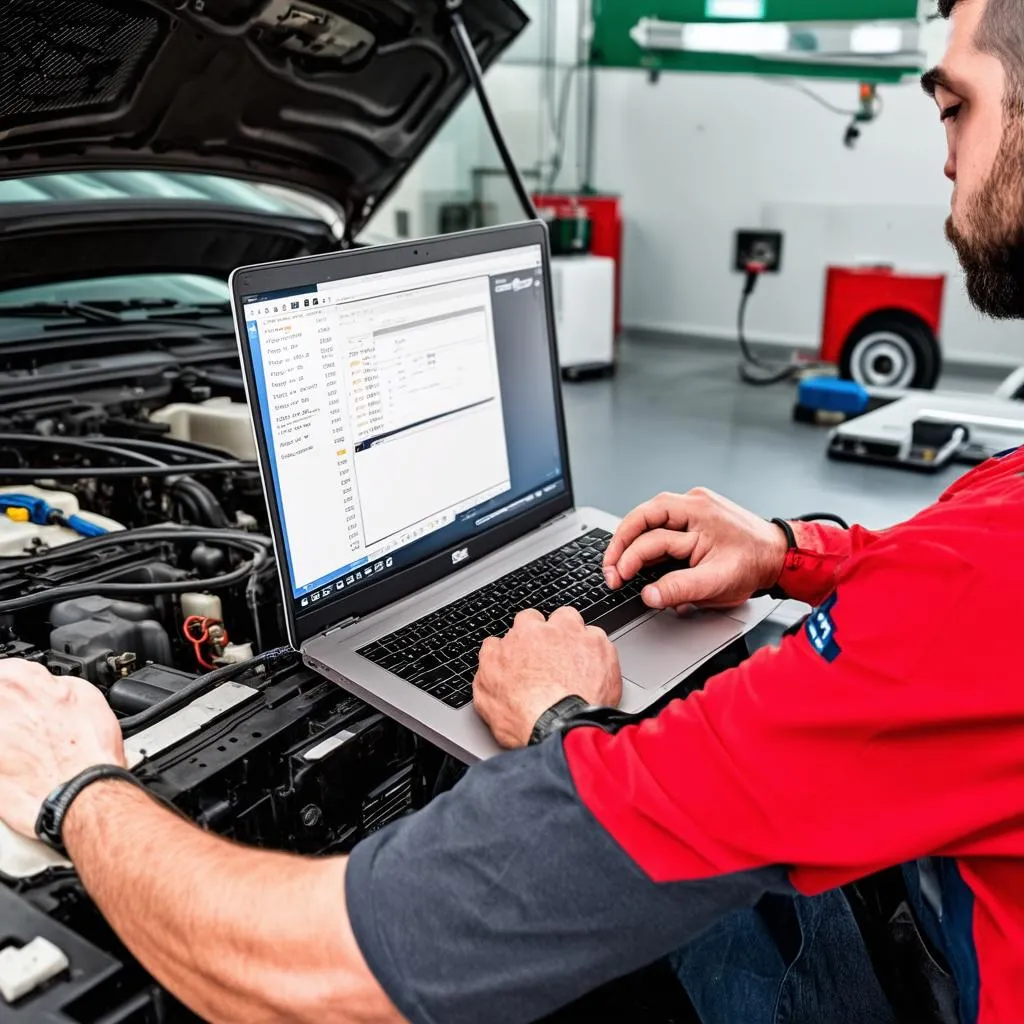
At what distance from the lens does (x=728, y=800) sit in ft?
1.91

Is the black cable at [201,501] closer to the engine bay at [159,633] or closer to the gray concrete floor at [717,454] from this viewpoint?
the engine bay at [159,633]

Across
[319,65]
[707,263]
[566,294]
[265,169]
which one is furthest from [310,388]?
[707,263]

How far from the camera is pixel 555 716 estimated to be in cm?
78

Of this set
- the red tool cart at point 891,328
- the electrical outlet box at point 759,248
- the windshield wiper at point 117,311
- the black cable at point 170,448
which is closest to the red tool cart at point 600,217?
the electrical outlet box at point 759,248

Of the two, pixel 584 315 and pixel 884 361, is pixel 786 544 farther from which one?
pixel 584 315

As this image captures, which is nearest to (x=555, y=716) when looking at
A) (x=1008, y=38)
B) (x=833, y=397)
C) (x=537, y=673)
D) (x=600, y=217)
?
(x=537, y=673)

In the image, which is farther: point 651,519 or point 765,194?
point 765,194

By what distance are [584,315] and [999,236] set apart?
358 cm

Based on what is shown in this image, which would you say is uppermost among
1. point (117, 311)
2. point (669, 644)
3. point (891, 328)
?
point (117, 311)

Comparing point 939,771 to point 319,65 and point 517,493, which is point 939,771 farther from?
point 319,65

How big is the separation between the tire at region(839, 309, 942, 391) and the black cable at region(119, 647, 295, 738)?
3.36 m

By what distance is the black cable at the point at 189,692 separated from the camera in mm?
821

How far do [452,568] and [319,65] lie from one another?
3.40 ft

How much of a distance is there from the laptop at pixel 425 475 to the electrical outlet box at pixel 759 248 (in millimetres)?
3736
